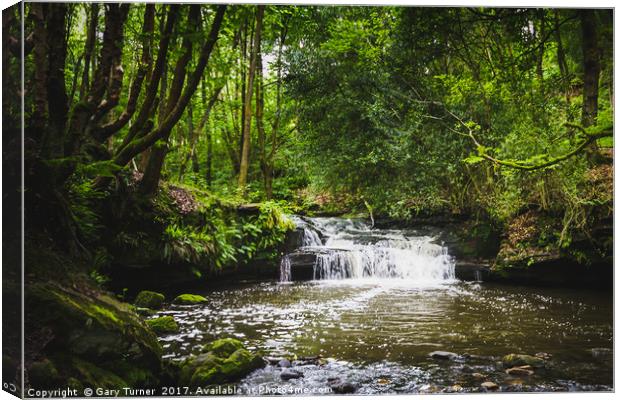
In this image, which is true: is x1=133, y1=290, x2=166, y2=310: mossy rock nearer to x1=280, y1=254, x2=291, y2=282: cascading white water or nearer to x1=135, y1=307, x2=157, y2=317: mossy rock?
x1=135, y1=307, x2=157, y2=317: mossy rock

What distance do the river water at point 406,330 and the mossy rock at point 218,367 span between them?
95 mm

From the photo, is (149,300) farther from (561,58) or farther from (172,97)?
(561,58)

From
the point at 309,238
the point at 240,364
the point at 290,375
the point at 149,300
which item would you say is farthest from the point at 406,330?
the point at 309,238

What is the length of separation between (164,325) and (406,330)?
2.41 meters

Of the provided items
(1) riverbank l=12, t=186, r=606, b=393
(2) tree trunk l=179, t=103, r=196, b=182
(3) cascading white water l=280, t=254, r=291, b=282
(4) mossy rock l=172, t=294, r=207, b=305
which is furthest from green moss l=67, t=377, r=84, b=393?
(3) cascading white water l=280, t=254, r=291, b=282

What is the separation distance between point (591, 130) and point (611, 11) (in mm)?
1112

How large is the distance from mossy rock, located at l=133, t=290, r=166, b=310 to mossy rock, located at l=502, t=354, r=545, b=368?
3548 millimetres

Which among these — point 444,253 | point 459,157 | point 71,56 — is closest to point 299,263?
point 444,253

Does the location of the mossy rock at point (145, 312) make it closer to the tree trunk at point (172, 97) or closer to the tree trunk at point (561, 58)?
the tree trunk at point (172, 97)

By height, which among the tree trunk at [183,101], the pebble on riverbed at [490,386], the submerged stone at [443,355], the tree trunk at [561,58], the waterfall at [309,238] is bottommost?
the pebble on riverbed at [490,386]

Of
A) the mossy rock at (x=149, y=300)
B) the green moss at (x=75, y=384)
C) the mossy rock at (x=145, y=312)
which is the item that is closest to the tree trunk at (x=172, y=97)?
the mossy rock at (x=149, y=300)

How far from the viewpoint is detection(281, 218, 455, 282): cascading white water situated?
8.30 meters

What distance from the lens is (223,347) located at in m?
4.28

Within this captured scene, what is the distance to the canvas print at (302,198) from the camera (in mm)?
3531
